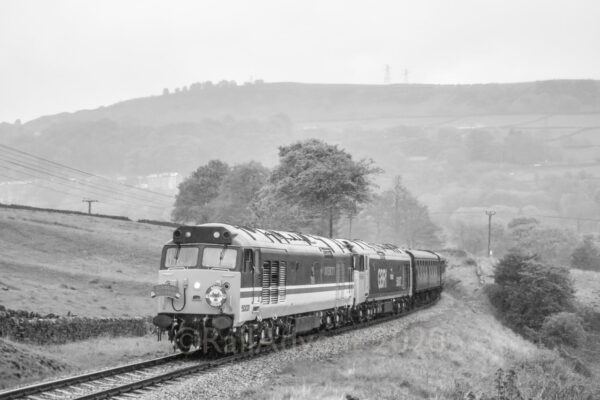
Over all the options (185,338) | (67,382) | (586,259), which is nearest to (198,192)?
(586,259)

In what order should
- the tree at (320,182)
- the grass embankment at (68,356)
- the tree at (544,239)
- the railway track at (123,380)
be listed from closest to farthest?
1. the railway track at (123,380)
2. the grass embankment at (68,356)
3. the tree at (320,182)
4. the tree at (544,239)

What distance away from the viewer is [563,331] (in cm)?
7112

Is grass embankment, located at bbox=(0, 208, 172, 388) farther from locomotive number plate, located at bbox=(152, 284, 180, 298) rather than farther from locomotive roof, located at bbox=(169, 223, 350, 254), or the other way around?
locomotive roof, located at bbox=(169, 223, 350, 254)

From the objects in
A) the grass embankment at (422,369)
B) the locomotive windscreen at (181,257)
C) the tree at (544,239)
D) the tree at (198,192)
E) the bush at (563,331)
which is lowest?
the bush at (563,331)

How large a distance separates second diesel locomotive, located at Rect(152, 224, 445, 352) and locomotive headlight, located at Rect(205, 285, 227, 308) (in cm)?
3

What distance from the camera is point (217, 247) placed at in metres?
25.7

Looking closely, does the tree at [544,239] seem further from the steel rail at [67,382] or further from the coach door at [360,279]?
the steel rail at [67,382]

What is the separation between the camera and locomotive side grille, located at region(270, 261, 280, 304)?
2838 centimetres

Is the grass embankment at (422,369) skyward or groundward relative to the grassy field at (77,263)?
groundward

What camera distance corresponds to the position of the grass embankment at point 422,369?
69.1ft

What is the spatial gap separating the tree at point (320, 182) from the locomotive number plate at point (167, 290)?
54.6 metres

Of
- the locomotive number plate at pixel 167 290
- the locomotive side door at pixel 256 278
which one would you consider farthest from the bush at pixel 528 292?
the locomotive number plate at pixel 167 290

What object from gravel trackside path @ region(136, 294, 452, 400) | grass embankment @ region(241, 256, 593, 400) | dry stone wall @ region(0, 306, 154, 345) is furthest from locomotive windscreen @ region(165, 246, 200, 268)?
dry stone wall @ region(0, 306, 154, 345)

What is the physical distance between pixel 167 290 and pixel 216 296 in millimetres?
1803
